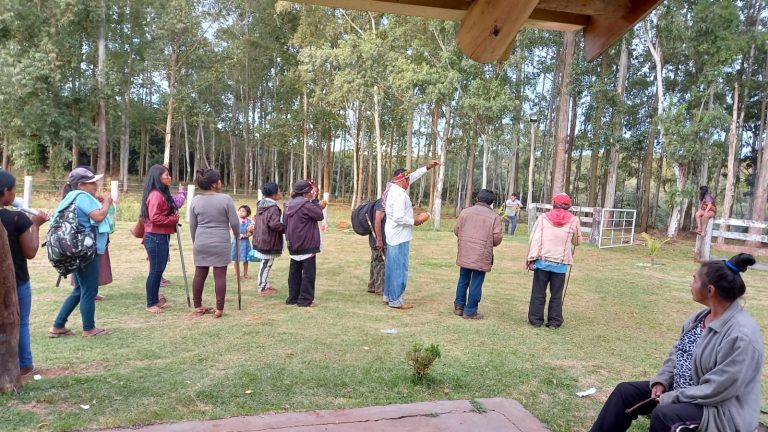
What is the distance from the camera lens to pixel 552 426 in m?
2.99

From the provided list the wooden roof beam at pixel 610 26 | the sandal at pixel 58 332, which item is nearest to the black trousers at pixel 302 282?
the sandal at pixel 58 332

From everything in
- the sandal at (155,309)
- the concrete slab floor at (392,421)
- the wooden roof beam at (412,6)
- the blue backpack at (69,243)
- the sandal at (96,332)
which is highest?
the wooden roof beam at (412,6)

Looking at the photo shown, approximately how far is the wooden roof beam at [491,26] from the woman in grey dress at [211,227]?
3.37 meters

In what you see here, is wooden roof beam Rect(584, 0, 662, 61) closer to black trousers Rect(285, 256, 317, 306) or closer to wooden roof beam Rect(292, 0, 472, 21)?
wooden roof beam Rect(292, 0, 472, 21)

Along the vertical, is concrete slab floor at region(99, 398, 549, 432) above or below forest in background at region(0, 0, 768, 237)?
below

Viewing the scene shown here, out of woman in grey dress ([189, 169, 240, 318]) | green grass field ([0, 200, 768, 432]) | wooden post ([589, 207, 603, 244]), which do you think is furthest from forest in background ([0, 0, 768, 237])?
woman in grey dress ([189, 169, 240, 318])

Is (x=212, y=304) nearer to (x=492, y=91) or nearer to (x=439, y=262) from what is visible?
(x=439, y=262)

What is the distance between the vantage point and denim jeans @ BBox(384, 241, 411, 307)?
590cm

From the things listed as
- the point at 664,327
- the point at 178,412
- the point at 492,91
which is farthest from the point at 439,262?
the point at 492,91

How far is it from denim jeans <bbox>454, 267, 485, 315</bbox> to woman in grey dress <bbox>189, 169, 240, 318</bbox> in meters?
2.68

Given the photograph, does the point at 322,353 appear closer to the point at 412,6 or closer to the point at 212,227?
the point at 212,227

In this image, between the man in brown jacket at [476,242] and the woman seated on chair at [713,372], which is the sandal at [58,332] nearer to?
the man in brown jacket at [476,242]

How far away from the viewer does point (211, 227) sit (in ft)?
16.3

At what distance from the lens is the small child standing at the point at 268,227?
612cm
